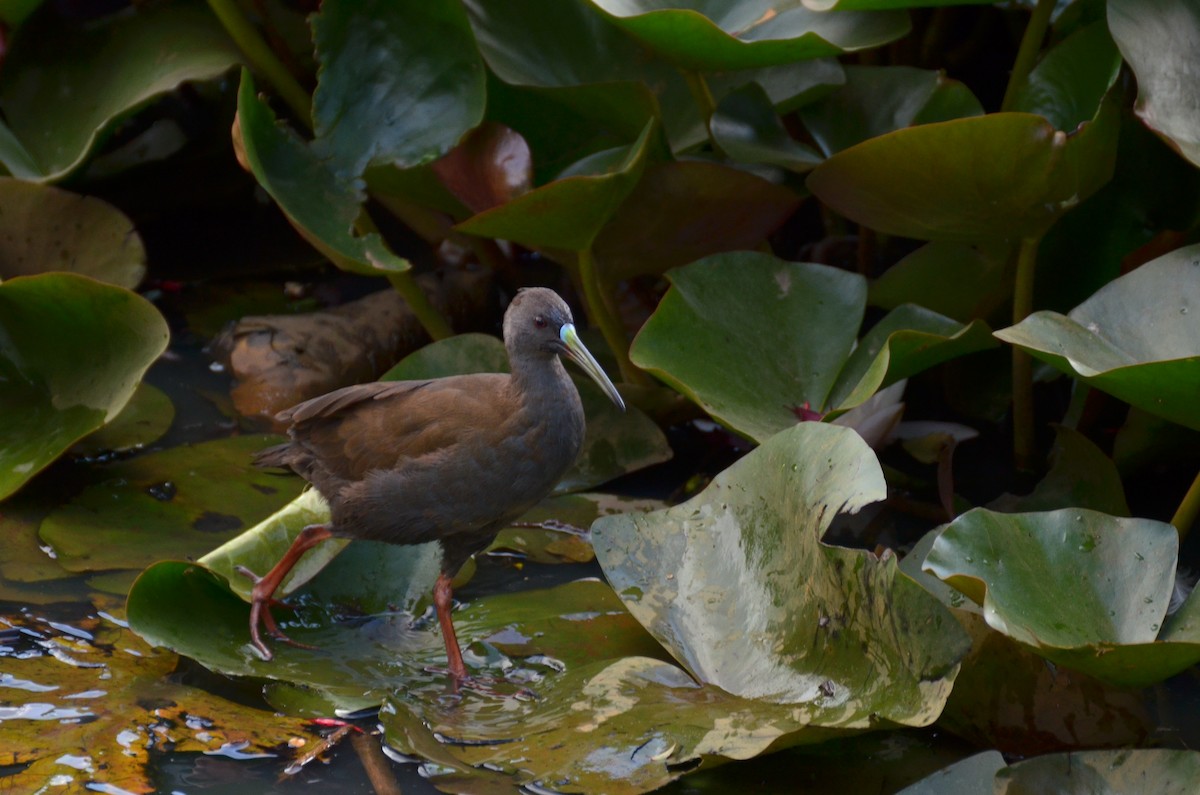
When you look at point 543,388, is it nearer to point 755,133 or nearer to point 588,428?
point 588,428

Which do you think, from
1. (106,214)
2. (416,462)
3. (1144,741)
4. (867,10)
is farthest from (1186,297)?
(106,214)

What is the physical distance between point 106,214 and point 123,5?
1.48 m

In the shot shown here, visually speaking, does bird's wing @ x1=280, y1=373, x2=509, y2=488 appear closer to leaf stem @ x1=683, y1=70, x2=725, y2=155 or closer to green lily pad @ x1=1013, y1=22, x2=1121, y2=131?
leaf stem @ x1=683, y1=70, x2=725, y2=155

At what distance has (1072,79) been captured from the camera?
304 centimetres

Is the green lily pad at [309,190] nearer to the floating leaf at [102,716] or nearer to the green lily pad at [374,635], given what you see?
the green lily pad at [374,635]

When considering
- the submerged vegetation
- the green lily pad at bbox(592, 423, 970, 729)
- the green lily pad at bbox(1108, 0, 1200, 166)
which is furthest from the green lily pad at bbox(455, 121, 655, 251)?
the green lily pad at bbox(1108, 0, 1200, 166)

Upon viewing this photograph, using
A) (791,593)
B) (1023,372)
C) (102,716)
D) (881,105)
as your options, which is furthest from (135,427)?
(1023,372)

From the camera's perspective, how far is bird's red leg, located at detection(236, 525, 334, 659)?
2.59 meters

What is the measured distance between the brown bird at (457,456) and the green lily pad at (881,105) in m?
1.09

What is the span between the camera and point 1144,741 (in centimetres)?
226

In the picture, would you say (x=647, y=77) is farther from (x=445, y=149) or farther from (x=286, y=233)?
(x=286, y=233)

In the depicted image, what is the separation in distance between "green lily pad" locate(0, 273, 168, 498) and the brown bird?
0.61m

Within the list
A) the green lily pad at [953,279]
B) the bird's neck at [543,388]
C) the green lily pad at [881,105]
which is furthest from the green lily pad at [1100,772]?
the green lily pad at [881,105]

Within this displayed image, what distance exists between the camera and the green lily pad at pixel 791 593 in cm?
208
